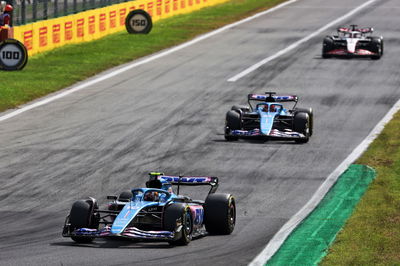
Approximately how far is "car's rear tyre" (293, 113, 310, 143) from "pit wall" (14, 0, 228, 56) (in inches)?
683

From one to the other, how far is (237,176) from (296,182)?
1520 mm

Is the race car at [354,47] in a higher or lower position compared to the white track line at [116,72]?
higher

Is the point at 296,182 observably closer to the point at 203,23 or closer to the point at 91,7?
the point at 91,7

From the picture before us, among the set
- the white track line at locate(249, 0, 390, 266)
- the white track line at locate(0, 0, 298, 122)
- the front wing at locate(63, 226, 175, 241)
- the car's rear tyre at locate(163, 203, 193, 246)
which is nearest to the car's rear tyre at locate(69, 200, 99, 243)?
the front wing at locate(63, 226, 175, 241)

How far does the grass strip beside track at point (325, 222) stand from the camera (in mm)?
17969

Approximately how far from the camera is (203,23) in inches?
2299

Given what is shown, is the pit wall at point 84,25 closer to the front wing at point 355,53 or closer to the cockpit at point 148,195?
the front wing at point 355,53

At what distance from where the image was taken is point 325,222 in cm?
2094

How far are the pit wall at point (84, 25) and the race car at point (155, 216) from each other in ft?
84.7

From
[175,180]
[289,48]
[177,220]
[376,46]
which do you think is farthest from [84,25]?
[177,220]

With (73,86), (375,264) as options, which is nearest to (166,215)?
(375,264)

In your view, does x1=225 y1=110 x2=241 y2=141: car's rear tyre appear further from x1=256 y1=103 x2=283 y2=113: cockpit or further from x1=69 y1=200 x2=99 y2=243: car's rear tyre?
x1=69 y1=200 x2=99 y2=243: car's rear tyre

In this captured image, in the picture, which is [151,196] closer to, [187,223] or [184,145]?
[187,223]

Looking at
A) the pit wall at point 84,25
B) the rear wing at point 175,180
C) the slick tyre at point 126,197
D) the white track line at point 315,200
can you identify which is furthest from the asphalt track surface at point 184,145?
the pit wall at point 84,25
